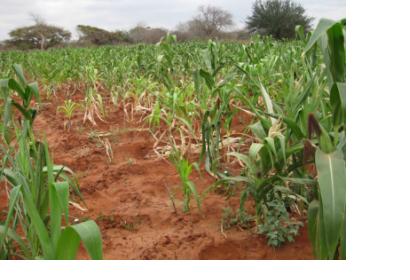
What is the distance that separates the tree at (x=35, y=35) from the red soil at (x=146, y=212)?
0.44 metres

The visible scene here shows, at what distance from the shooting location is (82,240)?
64 cm

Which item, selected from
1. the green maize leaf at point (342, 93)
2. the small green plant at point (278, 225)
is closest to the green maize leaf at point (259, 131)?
the small green plant at point (278, 225)

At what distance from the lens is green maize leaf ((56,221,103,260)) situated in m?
0.65

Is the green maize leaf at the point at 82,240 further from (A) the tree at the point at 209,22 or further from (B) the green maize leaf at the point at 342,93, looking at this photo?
(A) the tree at the point at 209,22

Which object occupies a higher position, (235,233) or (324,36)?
(324,36)

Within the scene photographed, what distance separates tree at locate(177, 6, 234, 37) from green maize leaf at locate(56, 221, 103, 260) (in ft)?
3.21

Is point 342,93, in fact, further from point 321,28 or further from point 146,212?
point 146,212

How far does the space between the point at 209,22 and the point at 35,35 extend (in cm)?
62

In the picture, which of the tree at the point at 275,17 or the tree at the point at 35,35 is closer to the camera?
the tree at the point at 35,35

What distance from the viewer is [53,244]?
792mm

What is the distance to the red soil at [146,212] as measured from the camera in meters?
0.99
